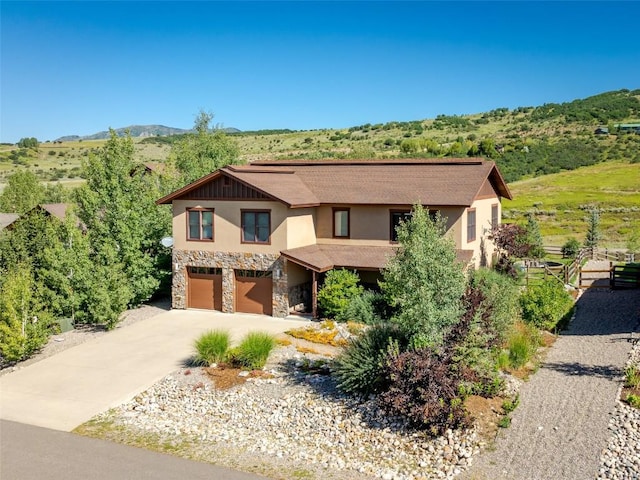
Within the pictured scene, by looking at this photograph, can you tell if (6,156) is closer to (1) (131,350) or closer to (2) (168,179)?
(2) (168,179)

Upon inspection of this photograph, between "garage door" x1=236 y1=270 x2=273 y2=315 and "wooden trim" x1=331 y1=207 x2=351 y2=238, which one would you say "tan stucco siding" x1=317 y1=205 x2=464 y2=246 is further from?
"garage door" x1=236 y1=270 x2=273 y2=315

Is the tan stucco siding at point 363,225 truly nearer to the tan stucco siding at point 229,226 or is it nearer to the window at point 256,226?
the tan stucco siding at point 229,226

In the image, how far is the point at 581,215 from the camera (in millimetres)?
58500

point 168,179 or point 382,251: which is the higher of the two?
point 168,179

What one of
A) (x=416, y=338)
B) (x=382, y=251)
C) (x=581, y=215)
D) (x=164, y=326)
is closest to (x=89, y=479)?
(x=416, y=338)

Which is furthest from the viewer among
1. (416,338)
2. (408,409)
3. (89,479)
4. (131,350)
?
(131,350)

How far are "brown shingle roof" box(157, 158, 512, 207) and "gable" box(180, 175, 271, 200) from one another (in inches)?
10.9

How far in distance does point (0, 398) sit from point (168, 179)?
57.5 ft

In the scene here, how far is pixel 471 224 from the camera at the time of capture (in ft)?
88.8

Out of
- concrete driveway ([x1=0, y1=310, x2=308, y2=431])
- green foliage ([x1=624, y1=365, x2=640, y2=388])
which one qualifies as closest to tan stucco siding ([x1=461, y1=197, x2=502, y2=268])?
concrete driveway ([x1=0, y1=310, x2=308, y2=431])

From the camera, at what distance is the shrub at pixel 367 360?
1566 cm

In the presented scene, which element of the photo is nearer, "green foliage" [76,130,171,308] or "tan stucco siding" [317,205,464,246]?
"tan stucco siding" [317,205,464,246]

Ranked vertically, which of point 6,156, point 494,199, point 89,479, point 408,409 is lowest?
point 89,479

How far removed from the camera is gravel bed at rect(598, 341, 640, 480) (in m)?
12.1
